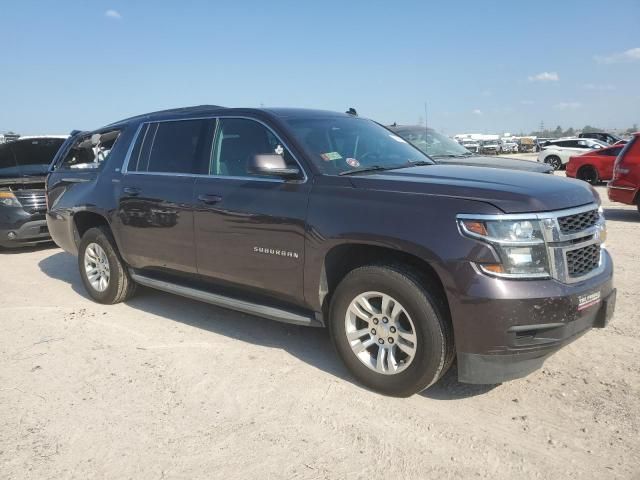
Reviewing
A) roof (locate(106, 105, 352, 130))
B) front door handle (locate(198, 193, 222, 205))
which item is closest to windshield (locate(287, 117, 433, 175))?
roof (locate(106, 105, 352, 130))

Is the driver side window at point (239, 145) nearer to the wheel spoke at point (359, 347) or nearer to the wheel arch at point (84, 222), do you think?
the wheel spoke at point (359, 347)

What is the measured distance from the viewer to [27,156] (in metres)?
9.36

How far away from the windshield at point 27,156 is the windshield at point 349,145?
6.64 meters

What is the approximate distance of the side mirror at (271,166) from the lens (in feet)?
12.0

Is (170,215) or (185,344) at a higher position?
(170,215)

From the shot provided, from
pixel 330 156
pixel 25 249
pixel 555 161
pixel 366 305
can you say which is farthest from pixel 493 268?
pixel 555 161

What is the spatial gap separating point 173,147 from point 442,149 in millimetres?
5387

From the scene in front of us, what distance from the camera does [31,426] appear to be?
3271 millimetres

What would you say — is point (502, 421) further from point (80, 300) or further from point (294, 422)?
point (80, 300)

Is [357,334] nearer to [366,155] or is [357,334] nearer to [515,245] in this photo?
[515,245]

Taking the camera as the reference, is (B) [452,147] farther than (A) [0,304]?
Yes

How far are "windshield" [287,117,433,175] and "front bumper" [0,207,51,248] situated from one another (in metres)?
6.04

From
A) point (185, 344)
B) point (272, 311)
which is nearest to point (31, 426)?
point (185, 344)

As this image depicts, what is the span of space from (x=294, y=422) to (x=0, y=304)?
4266 mm
